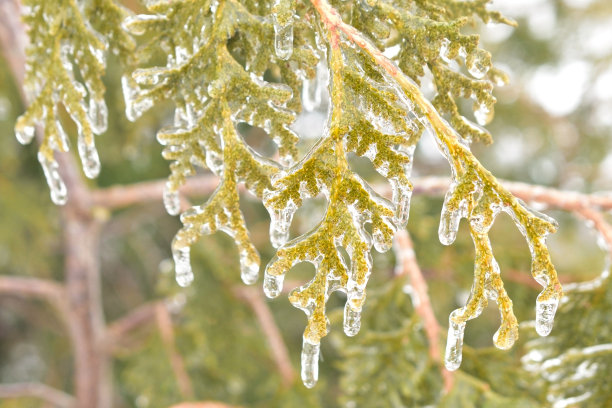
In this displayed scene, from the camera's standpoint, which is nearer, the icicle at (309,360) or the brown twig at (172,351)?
the icicle at (309,360)

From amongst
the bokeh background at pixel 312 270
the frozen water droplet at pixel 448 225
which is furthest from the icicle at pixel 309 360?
the bokeh background at pixel 312 270

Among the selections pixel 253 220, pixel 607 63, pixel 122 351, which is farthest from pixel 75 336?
pixel 607 63

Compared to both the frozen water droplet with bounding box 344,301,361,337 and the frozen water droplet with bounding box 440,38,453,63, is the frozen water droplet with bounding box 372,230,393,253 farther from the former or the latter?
the frozen water droplet with bounding box 440,38,453,63

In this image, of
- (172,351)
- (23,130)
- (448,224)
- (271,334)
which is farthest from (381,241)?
(172,351)

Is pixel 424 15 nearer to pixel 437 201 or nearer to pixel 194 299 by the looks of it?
pixel 194 299

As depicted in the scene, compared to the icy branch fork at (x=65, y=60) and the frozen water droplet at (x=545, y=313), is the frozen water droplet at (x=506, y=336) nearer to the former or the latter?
the frozen water droplet at (x=545, y=313)

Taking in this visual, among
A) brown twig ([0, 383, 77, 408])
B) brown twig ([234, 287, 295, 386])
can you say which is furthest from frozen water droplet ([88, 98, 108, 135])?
brown twig ([0, 383, 77, 408])

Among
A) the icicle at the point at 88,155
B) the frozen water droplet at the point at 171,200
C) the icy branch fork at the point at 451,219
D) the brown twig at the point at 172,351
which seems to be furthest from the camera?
the brown twig at the point at 172,351

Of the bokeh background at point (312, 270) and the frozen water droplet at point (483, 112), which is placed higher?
the frozen water droplet at point (483, 112)
